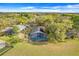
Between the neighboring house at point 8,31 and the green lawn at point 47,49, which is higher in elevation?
the neighboring house at point 8,31

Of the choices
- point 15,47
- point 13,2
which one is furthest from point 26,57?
point 13,2

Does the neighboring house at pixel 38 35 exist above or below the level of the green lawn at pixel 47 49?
above

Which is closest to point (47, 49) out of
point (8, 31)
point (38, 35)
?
point (38, 35)

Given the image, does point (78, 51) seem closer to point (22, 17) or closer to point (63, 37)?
point (63, 37)

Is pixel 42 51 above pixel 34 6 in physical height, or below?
below

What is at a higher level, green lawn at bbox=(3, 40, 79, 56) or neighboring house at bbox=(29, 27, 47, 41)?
neighboring house at bbox=(29, 27, 47, 41)
